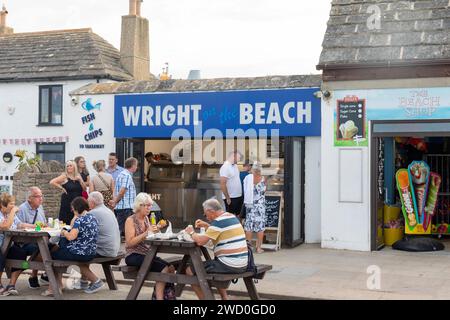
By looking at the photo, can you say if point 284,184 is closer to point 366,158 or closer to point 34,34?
point 366,158

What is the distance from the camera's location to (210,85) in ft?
46.0

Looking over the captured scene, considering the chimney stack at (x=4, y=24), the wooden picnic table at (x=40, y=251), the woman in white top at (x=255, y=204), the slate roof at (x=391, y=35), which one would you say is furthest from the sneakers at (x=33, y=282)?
the chimney stack at (x=4, y=24)

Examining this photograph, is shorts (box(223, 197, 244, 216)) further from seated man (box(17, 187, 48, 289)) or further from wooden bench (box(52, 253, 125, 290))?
seated man (box(17, 187, 48, 289))

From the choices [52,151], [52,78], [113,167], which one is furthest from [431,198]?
[52,78]

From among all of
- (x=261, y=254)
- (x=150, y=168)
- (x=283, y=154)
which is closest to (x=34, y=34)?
(x=150, y=168)

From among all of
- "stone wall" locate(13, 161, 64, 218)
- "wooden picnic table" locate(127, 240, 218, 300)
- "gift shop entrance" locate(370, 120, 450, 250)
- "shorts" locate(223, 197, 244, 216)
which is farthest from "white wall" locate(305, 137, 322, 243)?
"stone wall" locate(13, 161, 64, 218)

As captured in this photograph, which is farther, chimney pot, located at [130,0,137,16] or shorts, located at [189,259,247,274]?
chimney pot, located at [130,0,137,16]

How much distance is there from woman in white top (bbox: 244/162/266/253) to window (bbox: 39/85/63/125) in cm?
1083

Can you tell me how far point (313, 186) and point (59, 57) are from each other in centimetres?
1219

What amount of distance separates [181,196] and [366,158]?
4.64m

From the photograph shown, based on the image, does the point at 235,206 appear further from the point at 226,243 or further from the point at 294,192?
the point at 226,243

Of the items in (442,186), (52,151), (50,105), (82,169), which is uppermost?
(50,105)

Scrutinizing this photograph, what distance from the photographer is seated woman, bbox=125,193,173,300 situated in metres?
7.83
